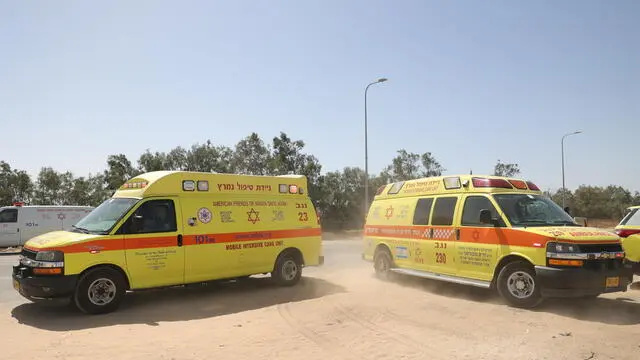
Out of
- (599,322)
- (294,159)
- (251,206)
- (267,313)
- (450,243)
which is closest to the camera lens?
(599,322)

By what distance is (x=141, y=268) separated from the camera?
340 inches

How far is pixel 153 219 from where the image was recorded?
8938 millimetres

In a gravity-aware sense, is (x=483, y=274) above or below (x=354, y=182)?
below

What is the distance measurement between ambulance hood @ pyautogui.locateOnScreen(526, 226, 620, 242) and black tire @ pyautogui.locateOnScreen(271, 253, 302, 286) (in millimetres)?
5138

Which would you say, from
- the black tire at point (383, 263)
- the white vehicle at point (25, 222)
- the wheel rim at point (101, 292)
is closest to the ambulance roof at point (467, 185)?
the black tire at point (383, 263)

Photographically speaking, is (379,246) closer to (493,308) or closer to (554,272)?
(493,308)

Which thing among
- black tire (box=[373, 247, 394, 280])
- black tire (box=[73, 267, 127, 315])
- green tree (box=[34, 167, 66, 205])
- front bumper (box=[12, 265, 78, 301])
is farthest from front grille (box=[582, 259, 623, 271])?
green tree (box=[34, 167, 66, 205])

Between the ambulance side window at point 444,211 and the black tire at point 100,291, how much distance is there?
6186 mm

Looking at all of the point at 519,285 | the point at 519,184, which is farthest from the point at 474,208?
the point at 519,285

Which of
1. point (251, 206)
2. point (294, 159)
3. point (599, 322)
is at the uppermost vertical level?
point (294, 159)

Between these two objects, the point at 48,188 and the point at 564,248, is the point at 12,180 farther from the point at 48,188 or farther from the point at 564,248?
the point at 564,248

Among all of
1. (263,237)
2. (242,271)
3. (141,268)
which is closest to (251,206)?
(263,237)

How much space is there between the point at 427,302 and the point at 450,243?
57.3 inches

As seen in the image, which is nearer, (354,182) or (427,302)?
(427,302)
